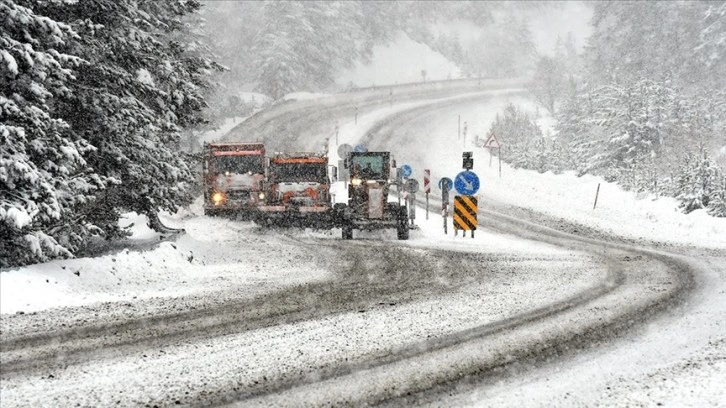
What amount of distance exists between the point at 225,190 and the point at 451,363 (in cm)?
1609

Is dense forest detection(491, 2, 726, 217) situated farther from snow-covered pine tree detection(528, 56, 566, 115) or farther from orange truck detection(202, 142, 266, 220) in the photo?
orange truck detection(202, 142, 266, 220)

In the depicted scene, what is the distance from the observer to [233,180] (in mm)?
20641

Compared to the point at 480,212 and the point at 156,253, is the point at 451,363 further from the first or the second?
the point at 480,212

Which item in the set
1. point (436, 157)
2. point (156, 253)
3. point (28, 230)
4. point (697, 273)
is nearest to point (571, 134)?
point (436, 157)

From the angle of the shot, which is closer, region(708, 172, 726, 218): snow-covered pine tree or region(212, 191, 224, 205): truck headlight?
region(708, 172, 726, 218): snow-covered pine tree

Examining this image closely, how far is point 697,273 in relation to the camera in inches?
420

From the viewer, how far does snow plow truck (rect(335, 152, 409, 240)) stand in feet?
57.2

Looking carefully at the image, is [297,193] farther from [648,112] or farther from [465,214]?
[648,112]

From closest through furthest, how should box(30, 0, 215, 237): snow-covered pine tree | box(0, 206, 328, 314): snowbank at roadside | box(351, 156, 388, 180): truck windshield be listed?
box(0, 206, 328, 314): snowbank at roadside < box(30, 0, 215, 237): snow-covered pine tree < box(351, 156, 388, 180): truck windshield

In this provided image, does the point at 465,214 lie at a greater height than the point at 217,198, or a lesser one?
lesser

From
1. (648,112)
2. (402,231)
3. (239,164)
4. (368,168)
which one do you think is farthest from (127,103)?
(648,112)

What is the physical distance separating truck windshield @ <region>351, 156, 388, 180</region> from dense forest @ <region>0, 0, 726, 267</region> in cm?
479

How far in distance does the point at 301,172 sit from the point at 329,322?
509 inches

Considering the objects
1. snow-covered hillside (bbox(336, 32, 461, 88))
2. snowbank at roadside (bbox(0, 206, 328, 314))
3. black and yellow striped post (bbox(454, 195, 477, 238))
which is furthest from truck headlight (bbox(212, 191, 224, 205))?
snow-covered hillside (bbox(336, 32, 461, 88))
